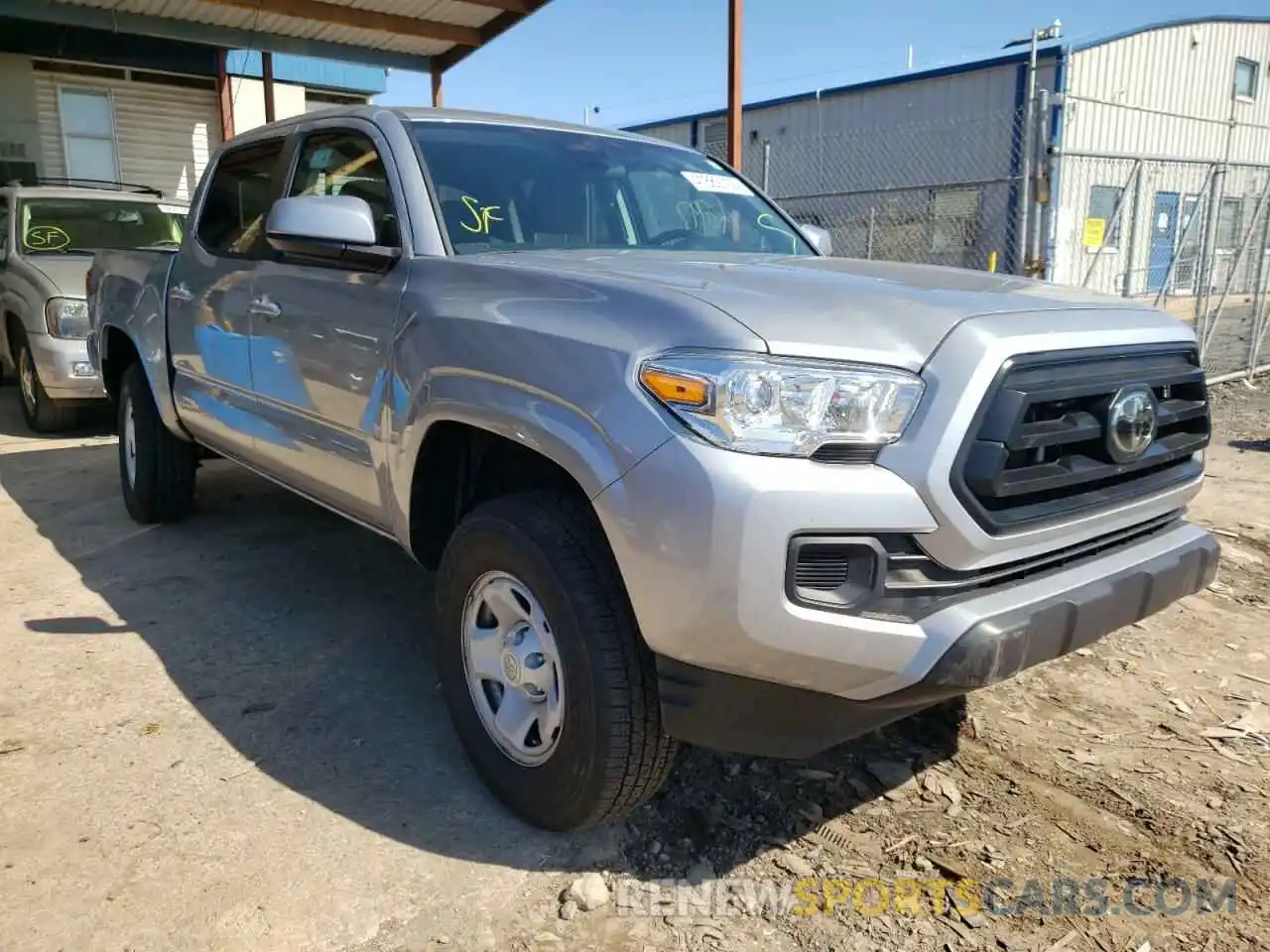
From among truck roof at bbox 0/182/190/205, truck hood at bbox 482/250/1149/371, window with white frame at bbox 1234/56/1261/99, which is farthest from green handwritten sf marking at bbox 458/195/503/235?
window with white frame at bbox 1234/56/1261/99

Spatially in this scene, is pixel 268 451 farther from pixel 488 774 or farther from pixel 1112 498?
pixel 1112 498

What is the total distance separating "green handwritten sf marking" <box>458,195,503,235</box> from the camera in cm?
302

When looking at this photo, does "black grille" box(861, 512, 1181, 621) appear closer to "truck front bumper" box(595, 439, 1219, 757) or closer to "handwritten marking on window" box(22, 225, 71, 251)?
"truck front bumper" box(595, 439, 1219, 757)

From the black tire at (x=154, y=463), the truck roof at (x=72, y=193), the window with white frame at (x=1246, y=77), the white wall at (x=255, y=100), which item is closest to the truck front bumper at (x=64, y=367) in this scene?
the truck roof at (x=72, y=193)

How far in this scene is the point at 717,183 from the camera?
13.0 feet

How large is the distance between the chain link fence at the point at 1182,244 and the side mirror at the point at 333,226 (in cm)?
646

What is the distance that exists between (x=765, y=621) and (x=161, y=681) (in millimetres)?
2453

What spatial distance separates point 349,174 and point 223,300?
0.96 meters

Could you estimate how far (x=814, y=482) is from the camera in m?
1.90

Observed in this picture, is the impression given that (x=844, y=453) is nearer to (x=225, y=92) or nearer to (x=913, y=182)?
(x=225, y=92)

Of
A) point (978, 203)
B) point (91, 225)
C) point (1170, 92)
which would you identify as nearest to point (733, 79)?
point (91, 225)

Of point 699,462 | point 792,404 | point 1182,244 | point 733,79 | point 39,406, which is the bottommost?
point 39,406

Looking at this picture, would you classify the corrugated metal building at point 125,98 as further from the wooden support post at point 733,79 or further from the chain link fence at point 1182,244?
the chain link fence at point 1182,244

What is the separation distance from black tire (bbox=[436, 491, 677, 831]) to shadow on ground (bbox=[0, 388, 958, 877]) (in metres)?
0.21
